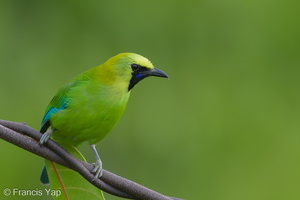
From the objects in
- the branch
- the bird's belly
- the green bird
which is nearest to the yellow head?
the green bird

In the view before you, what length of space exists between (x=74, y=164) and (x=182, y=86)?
395cm

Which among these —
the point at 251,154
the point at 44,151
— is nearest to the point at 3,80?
the point at 251,154

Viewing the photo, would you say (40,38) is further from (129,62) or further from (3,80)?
(129,62)

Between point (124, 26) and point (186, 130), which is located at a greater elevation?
point (124, 26)

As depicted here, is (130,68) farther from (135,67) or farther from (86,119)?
(86,119)

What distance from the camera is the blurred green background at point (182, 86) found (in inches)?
241

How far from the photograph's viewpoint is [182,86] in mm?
6520

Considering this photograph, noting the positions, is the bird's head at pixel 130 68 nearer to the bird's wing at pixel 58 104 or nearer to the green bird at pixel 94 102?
the green bird at pixel 94 102

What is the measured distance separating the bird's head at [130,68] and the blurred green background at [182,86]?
6.99ft

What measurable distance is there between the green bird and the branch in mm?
733

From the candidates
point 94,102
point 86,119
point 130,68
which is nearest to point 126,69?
point 130,68

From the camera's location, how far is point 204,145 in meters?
6.28

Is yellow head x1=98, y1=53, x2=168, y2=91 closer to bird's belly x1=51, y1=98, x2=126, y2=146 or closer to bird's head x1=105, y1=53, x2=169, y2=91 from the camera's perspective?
bird's head x1=105, y1=53, x2=169, y2=91

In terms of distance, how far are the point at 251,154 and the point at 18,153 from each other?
7.41 ft
